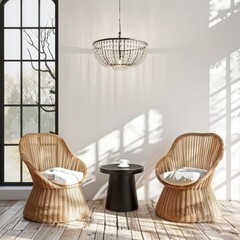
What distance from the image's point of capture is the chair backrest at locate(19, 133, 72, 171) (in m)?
3.35

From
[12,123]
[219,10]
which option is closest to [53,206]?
[12,123]

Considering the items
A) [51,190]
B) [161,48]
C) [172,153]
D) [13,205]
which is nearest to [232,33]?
[161,48]

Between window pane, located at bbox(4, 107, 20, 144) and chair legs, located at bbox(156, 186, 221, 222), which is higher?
window pane, located at bbox(4, 107, 20, 144)

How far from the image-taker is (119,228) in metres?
2.82

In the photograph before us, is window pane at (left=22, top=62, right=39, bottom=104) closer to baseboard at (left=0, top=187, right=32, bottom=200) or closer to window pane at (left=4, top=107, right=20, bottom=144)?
window pane at (left=4, top=107, right=20, bottom=144)

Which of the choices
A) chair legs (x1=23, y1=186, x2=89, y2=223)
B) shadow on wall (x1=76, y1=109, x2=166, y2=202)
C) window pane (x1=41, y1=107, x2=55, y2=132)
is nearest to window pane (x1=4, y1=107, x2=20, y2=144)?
window pane (x1=41, y1=107, x2=55, y2=132)

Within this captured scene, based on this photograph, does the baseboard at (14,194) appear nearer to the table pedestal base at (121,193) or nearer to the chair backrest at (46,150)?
the chair backrest at (46,150)

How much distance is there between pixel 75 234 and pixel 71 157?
1000mm

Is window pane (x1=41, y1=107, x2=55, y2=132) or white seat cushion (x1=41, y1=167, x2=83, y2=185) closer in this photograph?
white seat cushion (x1=41, y1=167, x2=83, y2=185)

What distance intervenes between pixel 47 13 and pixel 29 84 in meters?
1.01

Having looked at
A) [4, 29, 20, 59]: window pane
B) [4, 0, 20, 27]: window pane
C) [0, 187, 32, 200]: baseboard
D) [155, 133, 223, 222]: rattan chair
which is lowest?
[0, 187, 32, 200]: baseboard

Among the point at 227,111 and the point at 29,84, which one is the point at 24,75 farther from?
the point at 227,111

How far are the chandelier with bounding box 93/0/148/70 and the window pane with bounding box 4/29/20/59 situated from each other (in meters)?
1.47

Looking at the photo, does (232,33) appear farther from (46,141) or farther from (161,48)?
(46,141)
